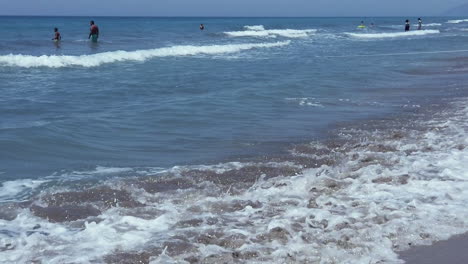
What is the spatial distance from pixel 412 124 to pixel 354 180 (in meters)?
3.77

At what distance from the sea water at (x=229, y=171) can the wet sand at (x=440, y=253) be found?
127mm

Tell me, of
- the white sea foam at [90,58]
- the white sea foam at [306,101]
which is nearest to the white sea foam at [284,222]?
the white sea foam at [306,101]

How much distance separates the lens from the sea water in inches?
183

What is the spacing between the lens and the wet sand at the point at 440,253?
13.9 ft

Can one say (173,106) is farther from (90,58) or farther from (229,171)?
(90,58)

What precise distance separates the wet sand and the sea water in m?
0.13

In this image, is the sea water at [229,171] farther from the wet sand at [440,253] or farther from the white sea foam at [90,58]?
the white sea foam at [90,58]

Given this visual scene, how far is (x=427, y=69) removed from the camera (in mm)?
19469

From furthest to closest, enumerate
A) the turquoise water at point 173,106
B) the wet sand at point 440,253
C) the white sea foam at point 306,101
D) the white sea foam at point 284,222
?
the white sea foam at point 306,101 → the turquoise water at point 173,106 → the white sea foam at point 284,222 → the wet sand at point 440,253

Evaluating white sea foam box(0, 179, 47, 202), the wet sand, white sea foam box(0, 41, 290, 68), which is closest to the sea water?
white sea foam box(0, 179, 47, 202)

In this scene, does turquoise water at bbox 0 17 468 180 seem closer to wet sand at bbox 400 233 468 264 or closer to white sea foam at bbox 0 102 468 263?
white sea foam at bbox 0 102 468 263

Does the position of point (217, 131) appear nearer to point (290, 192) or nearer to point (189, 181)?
point (189, 181)

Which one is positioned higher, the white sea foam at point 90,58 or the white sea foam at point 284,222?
the white sea foam at point 284,222

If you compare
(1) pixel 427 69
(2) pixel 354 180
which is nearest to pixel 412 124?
(2) pixel 354 180
